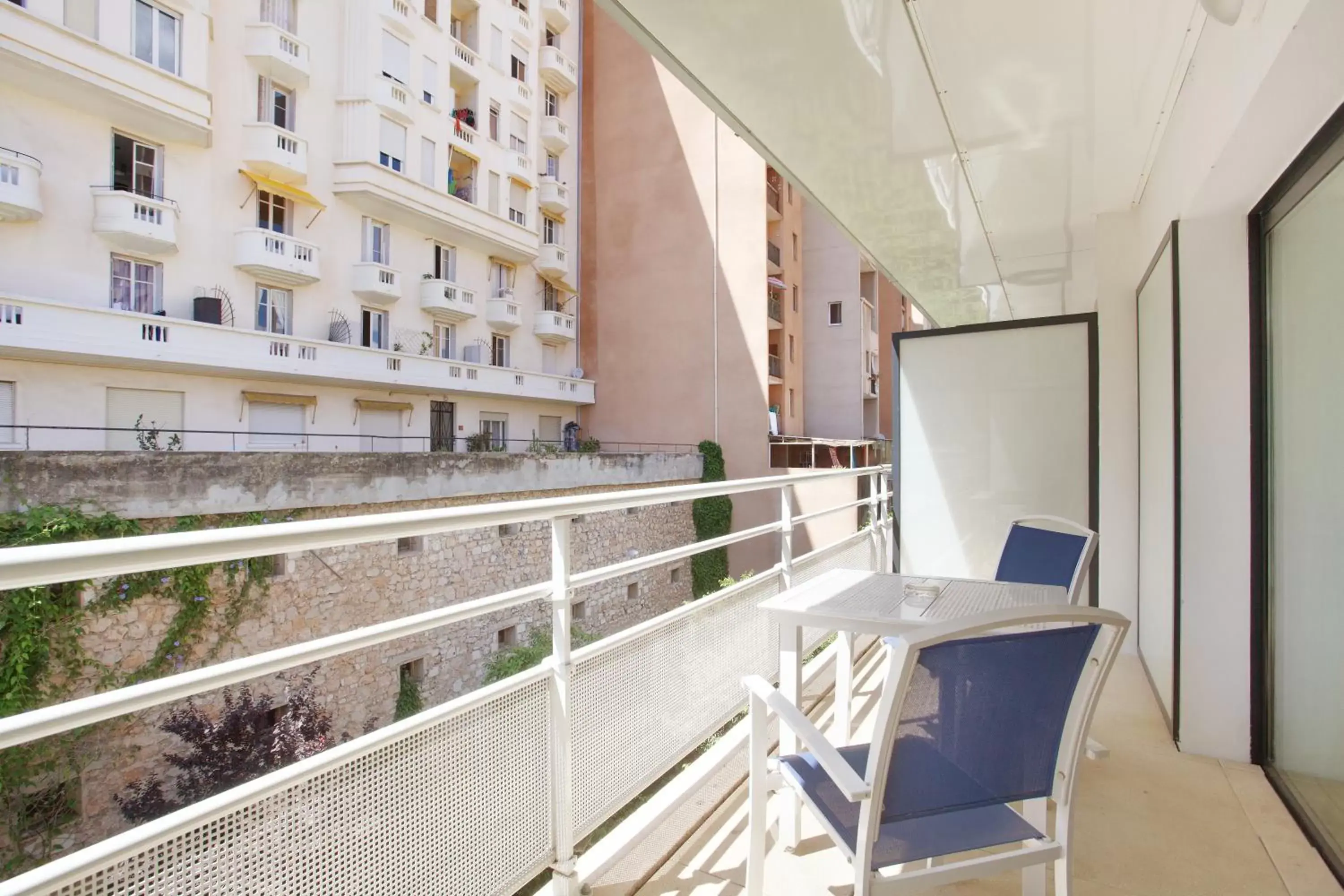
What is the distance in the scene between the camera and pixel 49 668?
785cm

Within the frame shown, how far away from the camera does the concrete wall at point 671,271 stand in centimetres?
1947

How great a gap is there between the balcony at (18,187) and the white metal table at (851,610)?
541 inches

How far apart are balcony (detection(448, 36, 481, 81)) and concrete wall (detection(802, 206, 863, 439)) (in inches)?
437

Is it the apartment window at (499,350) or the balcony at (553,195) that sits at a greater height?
the balcony at (553,195)

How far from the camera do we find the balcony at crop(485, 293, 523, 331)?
1892 centimetres

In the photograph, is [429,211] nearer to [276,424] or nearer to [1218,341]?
[276,424]

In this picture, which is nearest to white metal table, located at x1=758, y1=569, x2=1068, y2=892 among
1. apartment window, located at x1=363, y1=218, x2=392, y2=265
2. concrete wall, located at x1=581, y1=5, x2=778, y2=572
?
apartment window, located at x1=363, y1=218, x2=392, y2=265

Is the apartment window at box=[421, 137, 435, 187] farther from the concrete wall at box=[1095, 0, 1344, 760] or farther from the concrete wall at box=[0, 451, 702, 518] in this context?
the concrete wall at box=[1095, 0, 1344, 760]

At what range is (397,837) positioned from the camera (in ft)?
4.57

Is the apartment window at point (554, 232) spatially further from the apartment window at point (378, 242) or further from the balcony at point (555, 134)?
the apartment window at point (378, 242)

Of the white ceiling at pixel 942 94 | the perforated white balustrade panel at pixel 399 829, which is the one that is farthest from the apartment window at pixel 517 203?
the perforated white balustrade panel at pixel 399 829

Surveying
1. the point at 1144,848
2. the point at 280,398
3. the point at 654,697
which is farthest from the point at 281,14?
the point at 1144,848

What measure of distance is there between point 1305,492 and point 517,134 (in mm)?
20579

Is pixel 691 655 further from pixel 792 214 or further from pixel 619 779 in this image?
pixel 792 214
